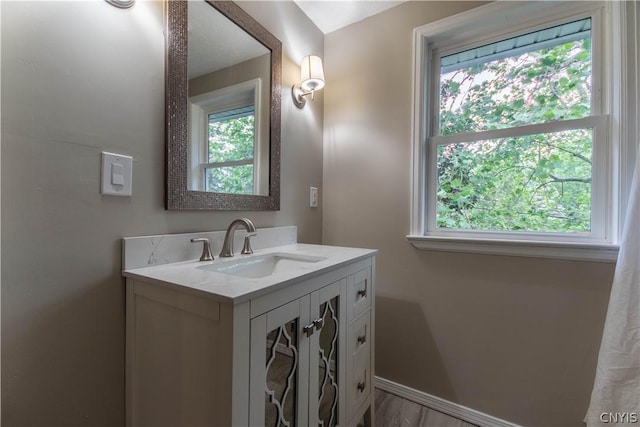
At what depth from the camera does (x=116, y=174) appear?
2.54ft

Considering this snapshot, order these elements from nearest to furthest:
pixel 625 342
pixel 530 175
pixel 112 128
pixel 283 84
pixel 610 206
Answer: pixel 112 128, pixel 625 342, pixel 610 206, pixel 530 175, pixel 283 84

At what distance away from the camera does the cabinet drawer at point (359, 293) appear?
3.39ft

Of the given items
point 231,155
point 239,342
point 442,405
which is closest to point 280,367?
point 239,342

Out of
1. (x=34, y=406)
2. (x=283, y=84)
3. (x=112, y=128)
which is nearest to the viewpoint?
(x=34, y=406)

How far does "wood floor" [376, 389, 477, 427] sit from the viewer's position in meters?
1.29

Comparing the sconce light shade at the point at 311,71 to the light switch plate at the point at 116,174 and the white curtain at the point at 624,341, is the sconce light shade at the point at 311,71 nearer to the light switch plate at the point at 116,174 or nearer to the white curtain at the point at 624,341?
the light switch plate at the point at 116,174

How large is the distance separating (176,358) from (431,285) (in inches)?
46.4

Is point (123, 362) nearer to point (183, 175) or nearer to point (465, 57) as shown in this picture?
point (183, 175)

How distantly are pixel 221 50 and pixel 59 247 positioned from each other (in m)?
0.89

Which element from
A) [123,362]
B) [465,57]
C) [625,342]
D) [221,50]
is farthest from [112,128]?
[625,342]

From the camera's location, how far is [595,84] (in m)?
1.13

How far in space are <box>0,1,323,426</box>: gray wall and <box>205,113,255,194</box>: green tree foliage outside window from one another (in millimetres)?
196

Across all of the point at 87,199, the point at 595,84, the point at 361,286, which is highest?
the point at 595,84

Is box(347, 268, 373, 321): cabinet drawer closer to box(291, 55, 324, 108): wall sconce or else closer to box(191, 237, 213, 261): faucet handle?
box(191, 237, 213, 261): faucet handle
